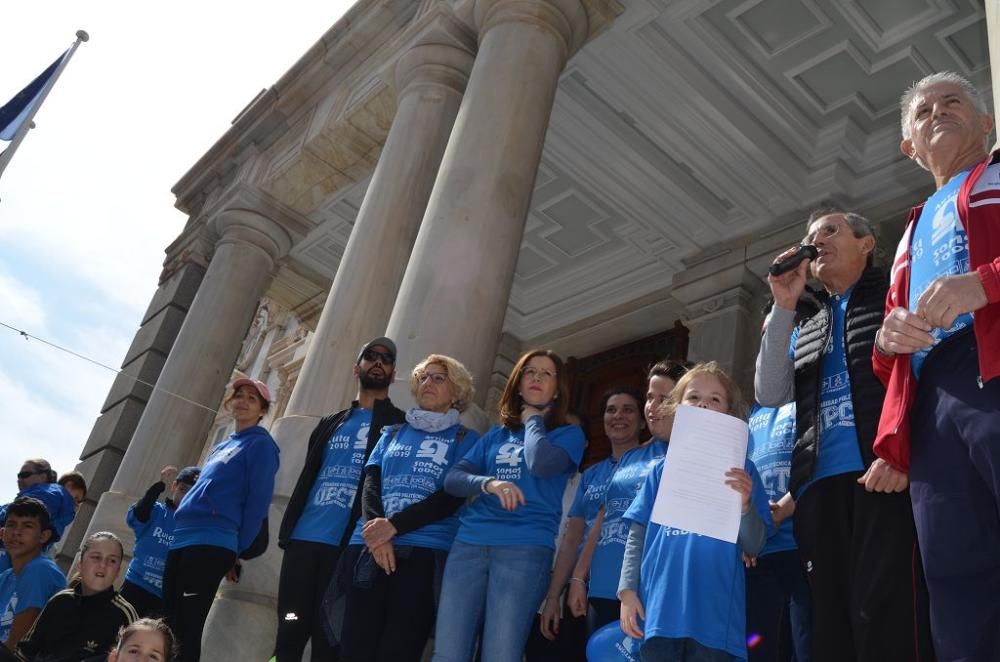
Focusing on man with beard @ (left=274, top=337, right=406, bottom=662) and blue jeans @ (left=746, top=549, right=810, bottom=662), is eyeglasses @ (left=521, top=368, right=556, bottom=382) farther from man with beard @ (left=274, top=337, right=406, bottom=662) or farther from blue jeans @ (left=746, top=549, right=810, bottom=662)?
blue jeans @ (left=746, top=549, right=810, bottom=662)

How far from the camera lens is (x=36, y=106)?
11.8m

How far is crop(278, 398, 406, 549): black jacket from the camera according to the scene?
13.3 ft

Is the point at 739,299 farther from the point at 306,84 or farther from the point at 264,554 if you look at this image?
the point at 264,554

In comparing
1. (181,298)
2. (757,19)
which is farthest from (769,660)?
(181,298)

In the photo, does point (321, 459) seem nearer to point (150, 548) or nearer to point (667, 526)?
point (150, 548)

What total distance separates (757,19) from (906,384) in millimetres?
6786

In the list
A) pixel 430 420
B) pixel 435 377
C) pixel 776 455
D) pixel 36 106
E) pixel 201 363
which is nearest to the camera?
pixel 776 455

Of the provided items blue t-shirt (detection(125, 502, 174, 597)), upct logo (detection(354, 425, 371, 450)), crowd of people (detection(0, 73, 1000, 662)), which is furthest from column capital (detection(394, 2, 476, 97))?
blue t-shirt (detection(125, 502, 174, 597))

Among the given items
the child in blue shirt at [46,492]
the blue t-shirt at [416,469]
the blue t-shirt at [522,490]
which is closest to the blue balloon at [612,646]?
the blue t-shirt at [522,490]

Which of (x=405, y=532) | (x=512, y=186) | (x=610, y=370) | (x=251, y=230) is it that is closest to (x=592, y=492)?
Answer: (x=405, y=532)

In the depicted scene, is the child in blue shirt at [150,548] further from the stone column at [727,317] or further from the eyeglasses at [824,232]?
the stone column at [727,317]

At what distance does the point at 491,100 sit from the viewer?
19.5 ft

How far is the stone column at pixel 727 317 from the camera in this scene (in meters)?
9.66

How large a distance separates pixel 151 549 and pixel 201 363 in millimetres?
5256
